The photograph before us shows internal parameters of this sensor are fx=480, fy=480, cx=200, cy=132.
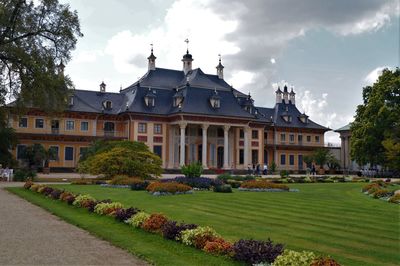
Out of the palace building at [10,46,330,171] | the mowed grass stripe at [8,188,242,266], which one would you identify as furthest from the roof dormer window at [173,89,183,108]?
the mowed grass stripe at [8,188,242,266]

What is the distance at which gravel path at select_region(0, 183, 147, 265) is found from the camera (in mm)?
8891

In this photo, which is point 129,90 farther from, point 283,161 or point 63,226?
point 63,226

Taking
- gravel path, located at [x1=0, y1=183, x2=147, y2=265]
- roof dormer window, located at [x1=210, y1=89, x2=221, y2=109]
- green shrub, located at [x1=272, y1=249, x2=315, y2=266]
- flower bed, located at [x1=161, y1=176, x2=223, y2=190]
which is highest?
roof dormer window, located at [x1=210, y1=89, x2=221, y2=109]

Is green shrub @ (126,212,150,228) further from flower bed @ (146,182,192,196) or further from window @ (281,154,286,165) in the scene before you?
window @ (281,154,286,165)

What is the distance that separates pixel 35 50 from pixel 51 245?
1504 centimetres

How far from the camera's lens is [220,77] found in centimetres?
7156

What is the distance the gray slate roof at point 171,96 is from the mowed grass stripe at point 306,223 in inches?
1597

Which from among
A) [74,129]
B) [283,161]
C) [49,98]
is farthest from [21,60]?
[283,161]

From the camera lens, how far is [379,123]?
47.0 metres

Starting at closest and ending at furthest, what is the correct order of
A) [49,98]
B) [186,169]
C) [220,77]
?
[49,98], [186,169], [220,77]

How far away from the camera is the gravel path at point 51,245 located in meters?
Result: 8.89

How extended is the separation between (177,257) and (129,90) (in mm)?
57936

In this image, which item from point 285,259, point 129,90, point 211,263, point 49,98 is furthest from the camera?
point 129,90

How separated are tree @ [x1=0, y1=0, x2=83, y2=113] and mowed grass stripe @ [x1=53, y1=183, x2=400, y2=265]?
6.99m
